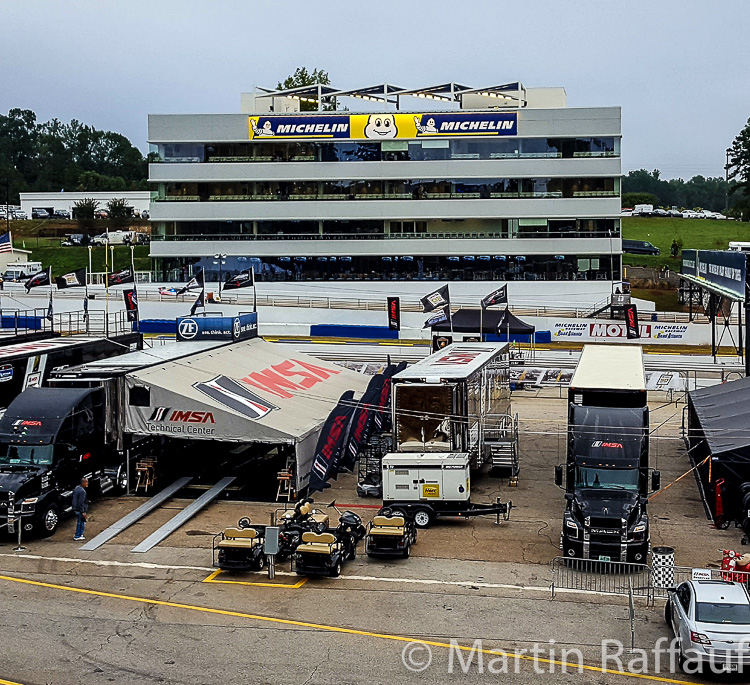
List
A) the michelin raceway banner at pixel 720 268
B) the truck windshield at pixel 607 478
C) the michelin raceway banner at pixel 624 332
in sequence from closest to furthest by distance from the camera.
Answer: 1. the truck windshield at pixel 607 478
2. the michelin raceway banner at pixel 720 268
3. the michelin raceway banner at pixel 624 332

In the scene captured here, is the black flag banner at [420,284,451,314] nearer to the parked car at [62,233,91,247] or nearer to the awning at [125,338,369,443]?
the awning at [125,338,369,443]

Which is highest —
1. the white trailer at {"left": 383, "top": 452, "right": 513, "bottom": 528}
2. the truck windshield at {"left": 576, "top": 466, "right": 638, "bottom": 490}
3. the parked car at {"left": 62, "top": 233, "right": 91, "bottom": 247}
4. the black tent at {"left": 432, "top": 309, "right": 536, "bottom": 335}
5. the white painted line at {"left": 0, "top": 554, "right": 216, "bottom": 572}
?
the parked car at {"left": 62, "top": 233, "right": 91, "bottom": 247}

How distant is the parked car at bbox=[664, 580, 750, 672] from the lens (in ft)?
45.9

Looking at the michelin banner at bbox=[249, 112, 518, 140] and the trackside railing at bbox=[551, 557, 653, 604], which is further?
the michelin banner at bbox=[249, 112, 518, 140]

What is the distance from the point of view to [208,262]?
74.5 m

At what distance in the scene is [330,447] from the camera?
84.5 ft

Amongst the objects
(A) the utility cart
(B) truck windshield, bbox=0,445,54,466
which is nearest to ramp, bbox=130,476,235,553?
(B) truck windshield, bbox=0,445,54,466

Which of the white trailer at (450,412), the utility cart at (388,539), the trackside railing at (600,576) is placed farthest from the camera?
the white trailer at (450,412)

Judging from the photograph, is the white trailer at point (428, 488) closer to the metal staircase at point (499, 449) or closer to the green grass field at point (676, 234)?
the metal staircase at point (499, 449)

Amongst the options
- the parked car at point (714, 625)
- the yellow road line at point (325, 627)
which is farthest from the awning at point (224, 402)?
the parked car at point (714, 625)

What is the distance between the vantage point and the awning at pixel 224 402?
1008 inches

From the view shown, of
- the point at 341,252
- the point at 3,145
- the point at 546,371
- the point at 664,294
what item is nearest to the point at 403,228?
the point at 341,252

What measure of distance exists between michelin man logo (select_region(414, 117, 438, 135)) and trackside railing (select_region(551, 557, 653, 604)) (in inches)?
2114

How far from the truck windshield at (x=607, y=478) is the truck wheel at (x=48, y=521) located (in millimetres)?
12064
